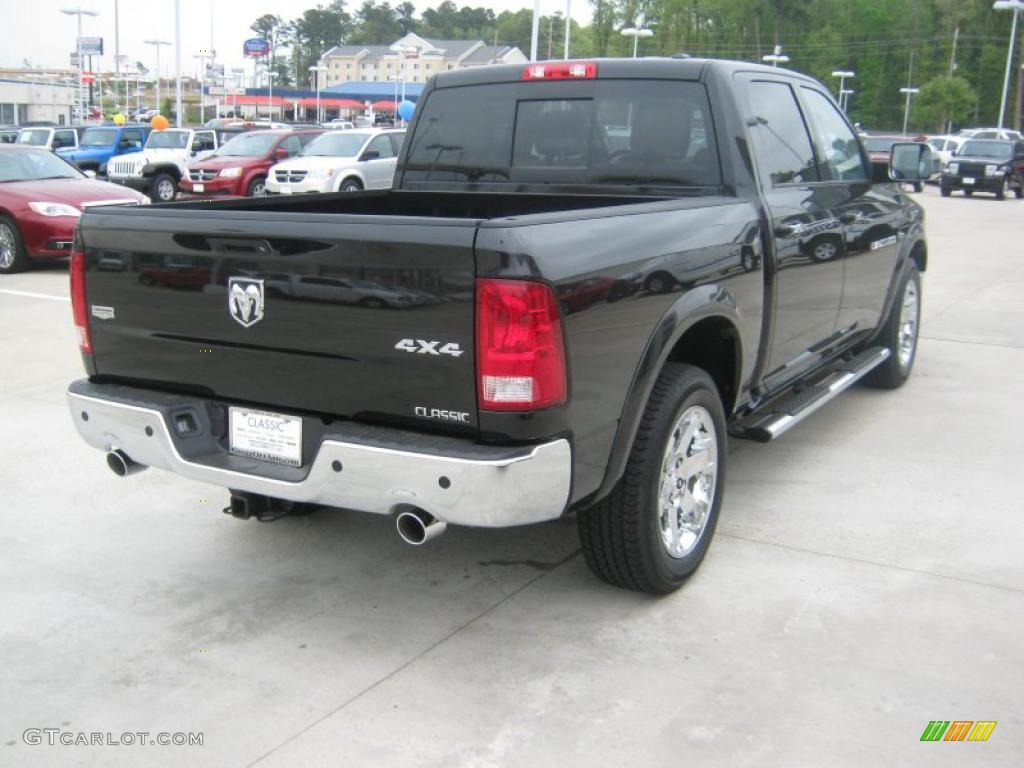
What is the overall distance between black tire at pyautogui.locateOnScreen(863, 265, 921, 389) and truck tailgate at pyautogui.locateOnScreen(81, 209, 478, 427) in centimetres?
444

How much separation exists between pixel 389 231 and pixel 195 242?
772mm

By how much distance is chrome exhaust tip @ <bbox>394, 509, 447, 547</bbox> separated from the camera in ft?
10.8

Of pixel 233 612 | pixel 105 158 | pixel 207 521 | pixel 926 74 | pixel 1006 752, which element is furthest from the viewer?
pixel 926 74

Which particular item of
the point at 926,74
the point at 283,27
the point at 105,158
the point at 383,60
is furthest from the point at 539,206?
the point at 283,27

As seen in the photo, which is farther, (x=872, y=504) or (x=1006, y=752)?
(x=872, y=504)

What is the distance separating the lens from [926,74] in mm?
104375

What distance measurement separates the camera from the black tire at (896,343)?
22.5 ft

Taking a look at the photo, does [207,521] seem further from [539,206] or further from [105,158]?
[105,158]

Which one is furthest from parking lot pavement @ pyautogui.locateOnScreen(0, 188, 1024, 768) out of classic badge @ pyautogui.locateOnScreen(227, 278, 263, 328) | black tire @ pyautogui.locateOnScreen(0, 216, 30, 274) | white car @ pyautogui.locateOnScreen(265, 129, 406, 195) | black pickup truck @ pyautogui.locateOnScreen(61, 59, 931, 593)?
white car @ pyautogui.locateOnScreen(265, 129, 406, 195)

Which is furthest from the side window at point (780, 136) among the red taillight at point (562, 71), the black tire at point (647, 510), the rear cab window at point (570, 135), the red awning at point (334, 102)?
the red awning at point (334, 102)

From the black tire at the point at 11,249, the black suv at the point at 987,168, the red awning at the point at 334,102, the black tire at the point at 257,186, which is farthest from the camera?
the red awning at the point at 334,102

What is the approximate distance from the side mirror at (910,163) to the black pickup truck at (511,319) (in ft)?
4.66

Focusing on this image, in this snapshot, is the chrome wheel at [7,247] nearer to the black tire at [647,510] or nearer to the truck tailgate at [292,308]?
the truck tailgate at [292,308]

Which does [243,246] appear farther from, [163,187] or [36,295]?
[163,187]
